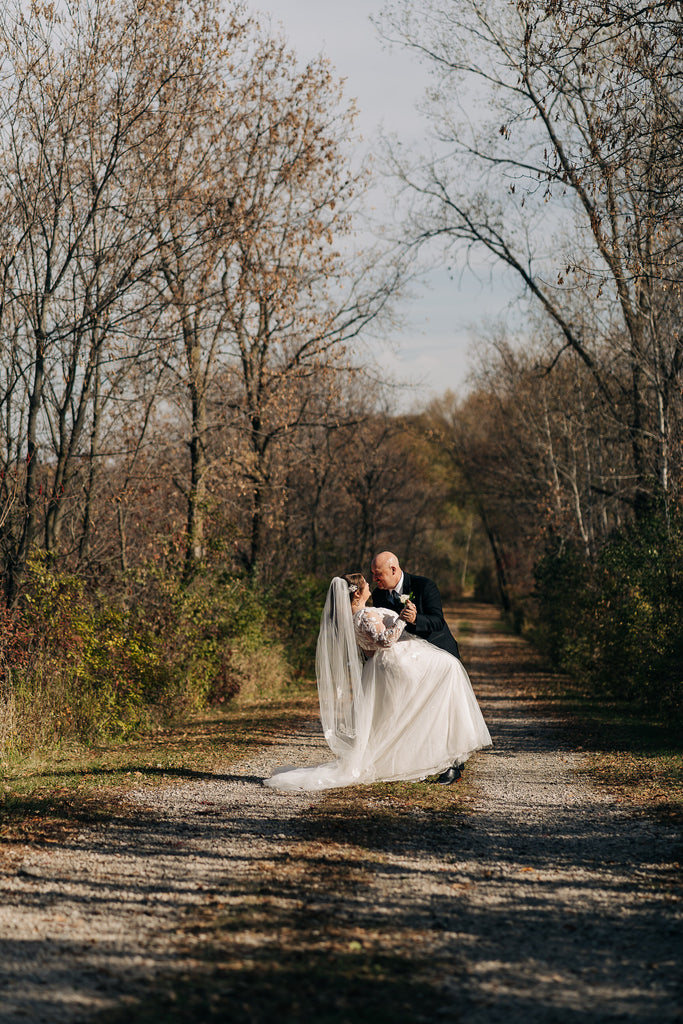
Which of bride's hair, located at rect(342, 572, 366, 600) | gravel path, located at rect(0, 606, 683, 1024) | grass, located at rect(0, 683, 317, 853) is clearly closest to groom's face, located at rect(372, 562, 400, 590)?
bride's hair, located at rect(342, 572, 366, 600)

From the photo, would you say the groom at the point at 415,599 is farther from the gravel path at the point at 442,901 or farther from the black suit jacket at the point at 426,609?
the gravel path at the point at 442,901

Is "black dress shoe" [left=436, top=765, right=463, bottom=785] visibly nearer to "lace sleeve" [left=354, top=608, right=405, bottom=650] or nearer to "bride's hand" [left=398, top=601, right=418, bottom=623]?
"lace sleeve" [left=354, top=608, right=405, bottom=650]

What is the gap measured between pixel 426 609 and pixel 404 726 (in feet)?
4.28

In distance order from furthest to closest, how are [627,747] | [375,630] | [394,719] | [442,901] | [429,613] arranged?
[627,747] → [429,613] → [375,630] → [394,719] → [442,901]

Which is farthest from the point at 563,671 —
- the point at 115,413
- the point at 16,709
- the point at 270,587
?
the point at 16,709

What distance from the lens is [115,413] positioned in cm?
1708

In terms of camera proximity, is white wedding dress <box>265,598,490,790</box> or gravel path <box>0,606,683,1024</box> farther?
white wedding dress <box>265,598,490,790</box>

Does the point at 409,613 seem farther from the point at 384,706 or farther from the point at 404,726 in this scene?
the point at 404,726

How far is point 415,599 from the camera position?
9.91 metres

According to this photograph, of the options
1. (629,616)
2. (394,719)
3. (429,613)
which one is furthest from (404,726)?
(629,616)

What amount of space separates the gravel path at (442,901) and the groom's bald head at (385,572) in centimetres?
219

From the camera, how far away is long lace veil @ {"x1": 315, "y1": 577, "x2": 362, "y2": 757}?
9.12 m

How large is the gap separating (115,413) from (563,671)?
14685mm

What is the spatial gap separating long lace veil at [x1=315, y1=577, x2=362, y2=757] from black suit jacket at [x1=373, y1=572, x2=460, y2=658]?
1.48 ft
